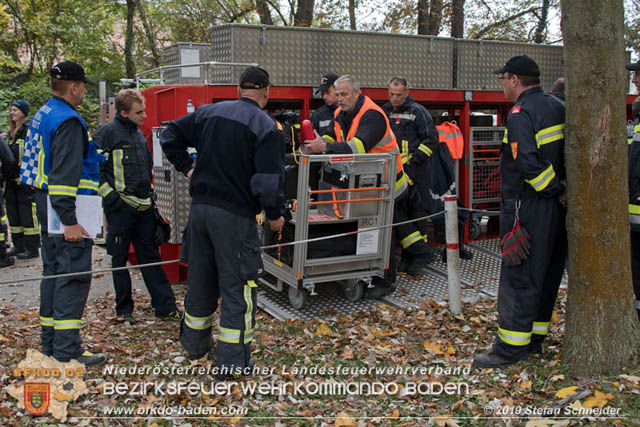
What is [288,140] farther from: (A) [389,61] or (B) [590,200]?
(B) [590,200]

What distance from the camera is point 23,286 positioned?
7.19m

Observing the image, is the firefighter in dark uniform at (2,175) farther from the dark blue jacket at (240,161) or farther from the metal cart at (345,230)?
the dark blue jacket at (240,161)

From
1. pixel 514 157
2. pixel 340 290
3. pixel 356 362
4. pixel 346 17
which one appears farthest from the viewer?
pixel 346 17

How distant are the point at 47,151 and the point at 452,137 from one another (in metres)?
5.03

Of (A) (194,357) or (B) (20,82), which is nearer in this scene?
(A) (194,357)

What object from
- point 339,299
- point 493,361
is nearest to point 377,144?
point 339,299

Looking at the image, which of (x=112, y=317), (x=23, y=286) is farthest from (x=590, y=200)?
(x=23, y=286)

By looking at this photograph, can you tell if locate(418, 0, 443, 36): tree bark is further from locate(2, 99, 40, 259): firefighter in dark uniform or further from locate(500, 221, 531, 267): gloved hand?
locate(500, 221, 531, 267): gloved hand

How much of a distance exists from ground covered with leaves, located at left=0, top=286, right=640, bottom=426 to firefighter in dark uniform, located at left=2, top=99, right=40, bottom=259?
3.62m

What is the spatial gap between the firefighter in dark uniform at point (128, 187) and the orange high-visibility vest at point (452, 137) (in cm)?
384

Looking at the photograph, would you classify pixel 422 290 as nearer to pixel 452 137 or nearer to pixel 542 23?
pixel 452 137

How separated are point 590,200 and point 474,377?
4.69ft

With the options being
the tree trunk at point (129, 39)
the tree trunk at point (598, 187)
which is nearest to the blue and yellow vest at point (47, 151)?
the tree trunk at point (598, 187)

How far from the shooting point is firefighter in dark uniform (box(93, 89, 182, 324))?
5.36 metres
